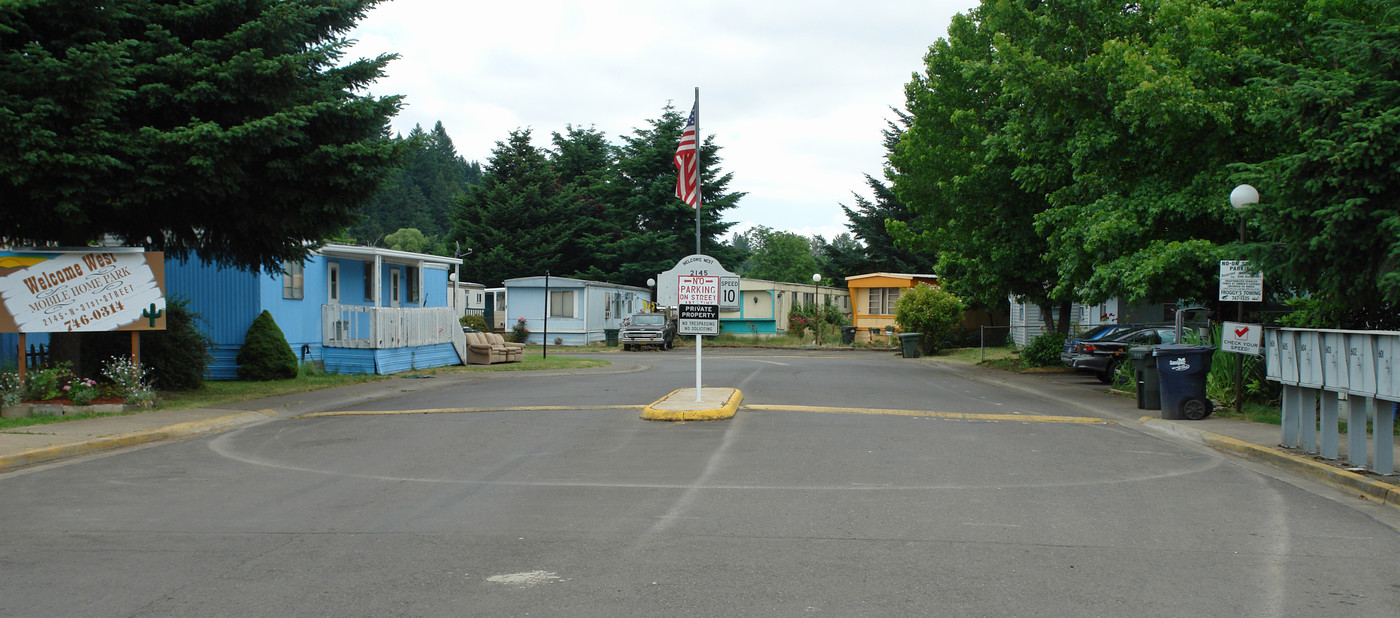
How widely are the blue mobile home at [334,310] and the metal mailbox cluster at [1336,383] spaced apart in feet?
55.9

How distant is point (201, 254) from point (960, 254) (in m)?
20.5

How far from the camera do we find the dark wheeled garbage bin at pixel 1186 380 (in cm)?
1388

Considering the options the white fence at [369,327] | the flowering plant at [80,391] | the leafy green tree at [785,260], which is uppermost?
the leafy green tree at [785,260]

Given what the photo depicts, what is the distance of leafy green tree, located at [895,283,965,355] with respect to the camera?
35906 mm

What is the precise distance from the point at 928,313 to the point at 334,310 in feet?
70.9

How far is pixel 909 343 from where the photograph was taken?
3572 centimetres

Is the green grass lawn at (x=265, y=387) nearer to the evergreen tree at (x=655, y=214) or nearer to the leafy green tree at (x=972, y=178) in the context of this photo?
the leafy green tree at (x=972, y=178)

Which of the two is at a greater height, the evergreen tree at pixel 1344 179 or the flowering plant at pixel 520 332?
the evergreen tree at pixel 1344 179

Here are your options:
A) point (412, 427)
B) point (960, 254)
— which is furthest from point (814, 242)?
point (412, 427)

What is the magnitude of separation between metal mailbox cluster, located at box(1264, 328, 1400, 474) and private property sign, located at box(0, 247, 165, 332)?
1602 centimetres

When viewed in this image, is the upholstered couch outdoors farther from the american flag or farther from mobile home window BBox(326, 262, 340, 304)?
the american flag

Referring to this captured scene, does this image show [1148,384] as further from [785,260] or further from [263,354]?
[785,260]

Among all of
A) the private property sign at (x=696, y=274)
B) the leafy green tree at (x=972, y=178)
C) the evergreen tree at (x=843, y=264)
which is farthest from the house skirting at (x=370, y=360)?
the evergreen tree at (x=843, y=264)

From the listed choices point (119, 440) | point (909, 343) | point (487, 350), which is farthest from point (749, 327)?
point (119, 440)
